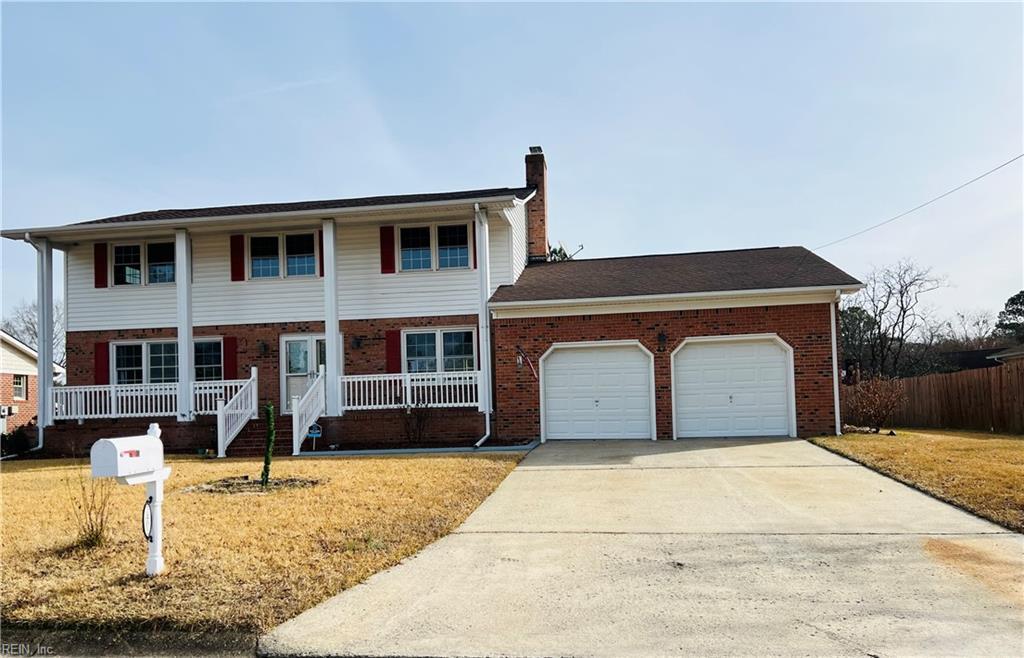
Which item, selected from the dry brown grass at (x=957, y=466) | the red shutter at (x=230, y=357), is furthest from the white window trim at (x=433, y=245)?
the dry brown grass at (x=957, y=466)

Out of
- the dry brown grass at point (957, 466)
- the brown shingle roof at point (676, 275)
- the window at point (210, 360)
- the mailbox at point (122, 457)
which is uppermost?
the brown shingle roof at point (676, 275)

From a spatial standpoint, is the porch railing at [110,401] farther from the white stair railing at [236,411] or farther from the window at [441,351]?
the window at [441,351]

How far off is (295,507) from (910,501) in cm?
695

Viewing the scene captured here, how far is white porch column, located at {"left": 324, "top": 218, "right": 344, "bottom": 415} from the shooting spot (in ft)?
54.5

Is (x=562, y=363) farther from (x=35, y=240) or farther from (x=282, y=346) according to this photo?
(x=35, y=240)

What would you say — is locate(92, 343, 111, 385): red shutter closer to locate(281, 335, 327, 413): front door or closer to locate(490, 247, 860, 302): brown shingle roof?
locate(281, 335, 327, 413): front door

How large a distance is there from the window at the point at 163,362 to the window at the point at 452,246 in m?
6.88

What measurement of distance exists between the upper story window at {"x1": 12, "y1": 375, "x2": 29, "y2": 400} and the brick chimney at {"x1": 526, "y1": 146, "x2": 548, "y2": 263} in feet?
76.6

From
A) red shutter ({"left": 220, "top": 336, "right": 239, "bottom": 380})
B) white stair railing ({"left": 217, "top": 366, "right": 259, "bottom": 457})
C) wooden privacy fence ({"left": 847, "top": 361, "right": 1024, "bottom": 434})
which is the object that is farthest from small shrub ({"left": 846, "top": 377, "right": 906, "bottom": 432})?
red shutter ({"left": 220, "top": 336, "right": 239, "bottom": 380})

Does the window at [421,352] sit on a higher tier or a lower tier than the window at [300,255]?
lower

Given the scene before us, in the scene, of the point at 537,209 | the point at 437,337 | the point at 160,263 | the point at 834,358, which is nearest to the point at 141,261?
the point at 160,263

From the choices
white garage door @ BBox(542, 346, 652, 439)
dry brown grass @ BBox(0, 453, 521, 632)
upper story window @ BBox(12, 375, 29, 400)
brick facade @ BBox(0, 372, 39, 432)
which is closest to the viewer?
dry brown grass @ BBox(0, 453, 521, 632)

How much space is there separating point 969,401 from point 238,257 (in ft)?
65.3

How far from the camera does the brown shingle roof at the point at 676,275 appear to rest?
15625mm
